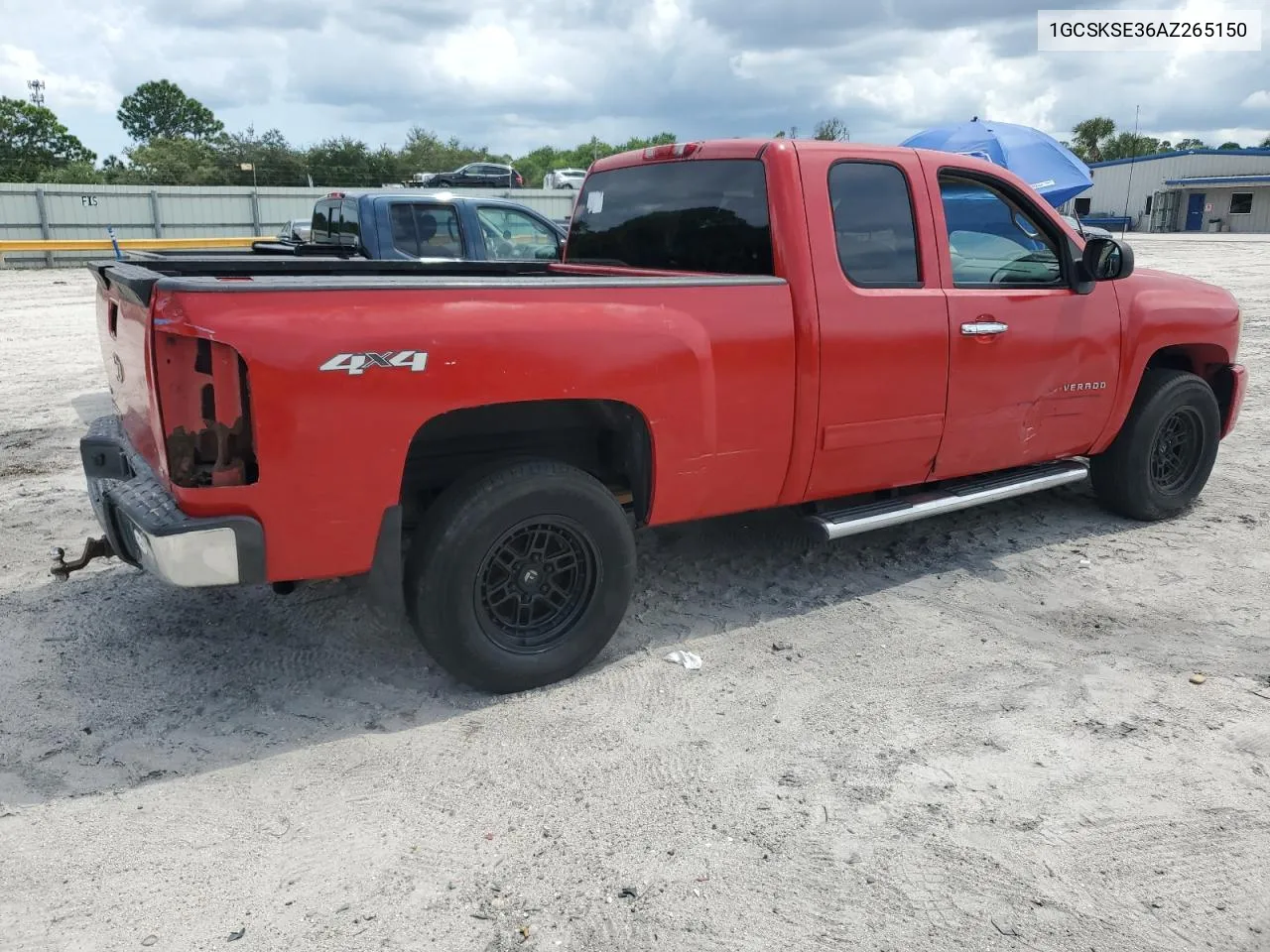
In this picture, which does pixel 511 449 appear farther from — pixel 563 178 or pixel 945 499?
pixel 563 178

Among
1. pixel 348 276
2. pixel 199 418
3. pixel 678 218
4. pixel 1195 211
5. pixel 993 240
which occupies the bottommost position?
pixel 199 418

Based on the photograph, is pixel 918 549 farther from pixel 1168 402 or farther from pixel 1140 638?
pixel 1168 402

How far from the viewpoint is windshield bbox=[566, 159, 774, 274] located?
4301 mm

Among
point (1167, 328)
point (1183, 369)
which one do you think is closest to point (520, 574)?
point (1167, 328)

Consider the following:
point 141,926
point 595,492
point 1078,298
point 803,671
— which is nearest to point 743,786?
point 803,671

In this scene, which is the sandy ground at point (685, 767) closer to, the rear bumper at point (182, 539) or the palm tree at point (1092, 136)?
the rear bumper at point (182, 539)

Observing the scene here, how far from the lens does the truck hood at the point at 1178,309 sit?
17.4ft

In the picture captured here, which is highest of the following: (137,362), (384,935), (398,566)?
(137,362)

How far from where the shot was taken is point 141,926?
255 centimetres

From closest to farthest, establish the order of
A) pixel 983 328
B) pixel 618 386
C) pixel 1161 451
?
pixel 618 386
pixel 983 328
pixel 1161 451

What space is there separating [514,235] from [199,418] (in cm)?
768

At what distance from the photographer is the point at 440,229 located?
33.1ft

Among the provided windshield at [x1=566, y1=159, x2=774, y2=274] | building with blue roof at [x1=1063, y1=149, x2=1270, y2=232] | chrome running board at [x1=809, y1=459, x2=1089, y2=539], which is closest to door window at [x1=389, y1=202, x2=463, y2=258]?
windshield at [x1=566, y1=159, x2=774, y2=274]

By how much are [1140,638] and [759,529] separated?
197cm
